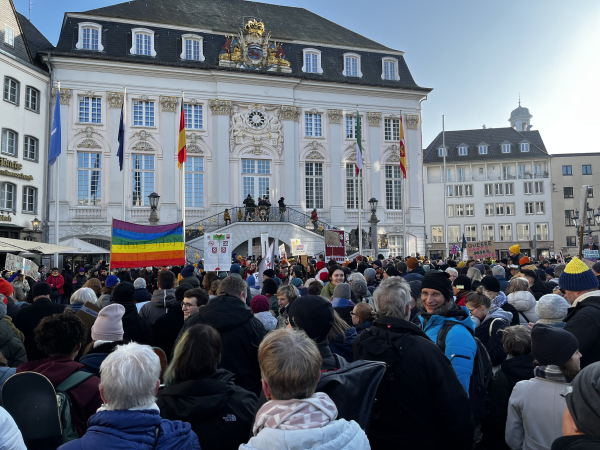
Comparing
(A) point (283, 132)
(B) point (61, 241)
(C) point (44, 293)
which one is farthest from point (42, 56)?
(C) point (44, 293)

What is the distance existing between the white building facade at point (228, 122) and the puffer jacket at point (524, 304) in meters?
22.6

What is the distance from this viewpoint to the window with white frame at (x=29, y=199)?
87.1 ft

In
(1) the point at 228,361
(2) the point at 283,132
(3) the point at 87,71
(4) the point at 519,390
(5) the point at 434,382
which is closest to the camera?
(5) the point at 434,382

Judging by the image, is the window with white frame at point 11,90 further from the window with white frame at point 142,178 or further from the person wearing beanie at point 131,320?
the person wearing beanie at point 131,320

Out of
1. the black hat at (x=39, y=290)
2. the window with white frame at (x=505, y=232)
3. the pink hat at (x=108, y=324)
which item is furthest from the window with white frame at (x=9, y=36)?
the window with white frame at (x=505, y=232)

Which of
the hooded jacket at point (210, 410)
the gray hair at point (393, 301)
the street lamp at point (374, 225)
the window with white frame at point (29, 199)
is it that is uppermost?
the window with white frame at point (29, 199)

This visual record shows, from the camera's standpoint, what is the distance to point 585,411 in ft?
6.53

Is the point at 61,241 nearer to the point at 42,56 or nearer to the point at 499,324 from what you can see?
the point at 42,56

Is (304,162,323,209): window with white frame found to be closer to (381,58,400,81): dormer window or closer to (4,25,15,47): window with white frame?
(381,58,400,81): dormer window

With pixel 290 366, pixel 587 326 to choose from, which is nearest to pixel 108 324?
pixel 290 366

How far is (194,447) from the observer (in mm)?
2531

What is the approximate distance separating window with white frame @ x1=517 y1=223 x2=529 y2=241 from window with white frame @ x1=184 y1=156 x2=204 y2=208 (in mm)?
35589

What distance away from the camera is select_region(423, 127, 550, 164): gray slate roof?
177 ft

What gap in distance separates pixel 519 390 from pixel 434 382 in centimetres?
68
